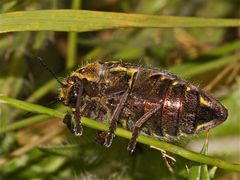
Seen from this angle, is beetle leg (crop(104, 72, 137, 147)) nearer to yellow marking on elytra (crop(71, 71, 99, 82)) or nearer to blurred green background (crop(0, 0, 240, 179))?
yellow marking on elytra (crop(71, 71, 99, 82))

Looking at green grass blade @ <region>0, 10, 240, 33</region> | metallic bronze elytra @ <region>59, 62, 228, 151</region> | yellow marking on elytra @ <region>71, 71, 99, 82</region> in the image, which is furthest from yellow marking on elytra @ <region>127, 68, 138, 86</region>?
green grass blade @ <region>0, 10, 240, 33</region>

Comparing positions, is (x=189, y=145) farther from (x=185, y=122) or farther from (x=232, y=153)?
(x=185, y=122)

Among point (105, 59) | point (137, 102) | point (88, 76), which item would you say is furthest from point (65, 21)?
point (105, 59)

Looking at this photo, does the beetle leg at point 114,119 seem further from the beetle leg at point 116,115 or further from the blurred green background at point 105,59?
the blurred green background at point 105,59

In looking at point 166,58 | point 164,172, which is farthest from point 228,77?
point 164,172

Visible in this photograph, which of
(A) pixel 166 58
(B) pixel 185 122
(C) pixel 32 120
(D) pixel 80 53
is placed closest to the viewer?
(B) pixel 185 122

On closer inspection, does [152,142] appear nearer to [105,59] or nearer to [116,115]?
[116,115]
